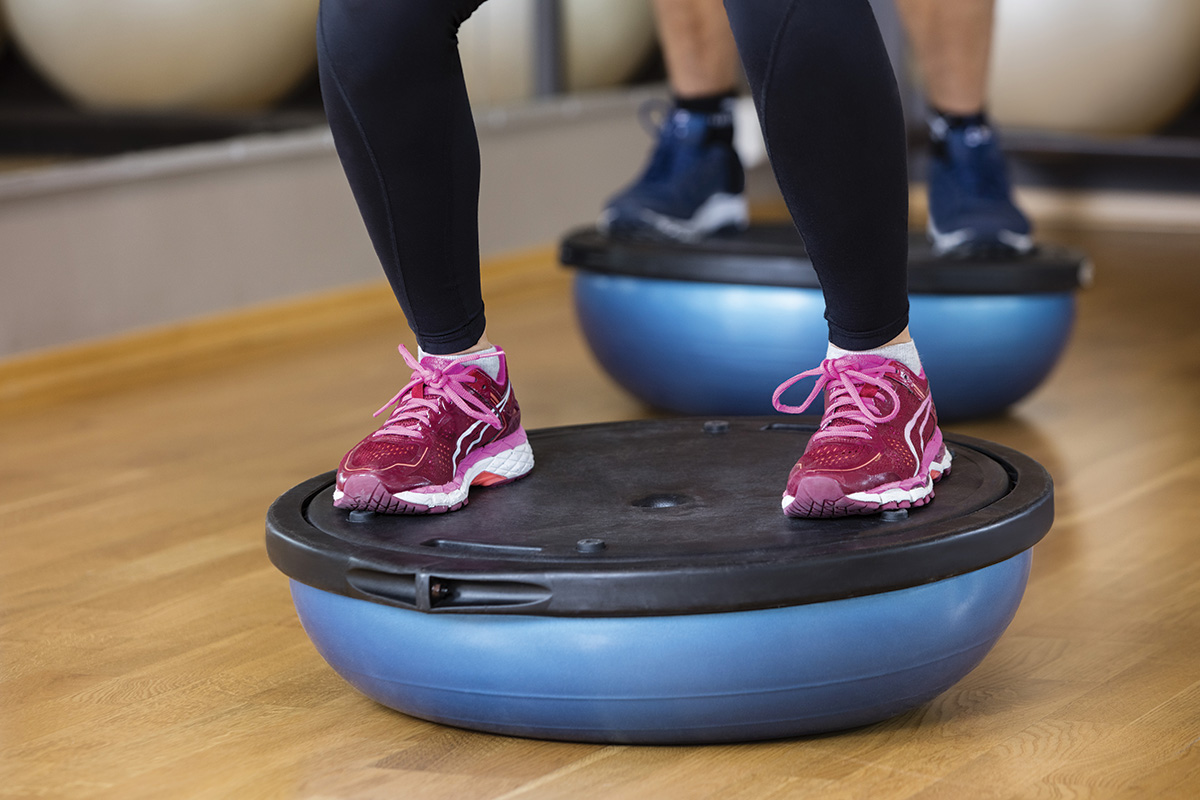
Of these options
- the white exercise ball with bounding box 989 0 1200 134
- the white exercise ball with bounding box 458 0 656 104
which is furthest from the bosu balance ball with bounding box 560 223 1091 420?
the white exercise ball with bounding box 989 0 1200 134

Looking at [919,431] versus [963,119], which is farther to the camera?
[963,119]

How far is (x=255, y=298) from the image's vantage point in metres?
3.12

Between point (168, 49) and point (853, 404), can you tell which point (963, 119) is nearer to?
point (853, 404)

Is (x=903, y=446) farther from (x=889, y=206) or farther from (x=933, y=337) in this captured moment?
(x=933, y=337)

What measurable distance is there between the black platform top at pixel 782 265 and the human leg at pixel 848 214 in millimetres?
804

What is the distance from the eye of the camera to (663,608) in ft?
3.55

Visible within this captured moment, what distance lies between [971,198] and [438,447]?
1243 millimetres

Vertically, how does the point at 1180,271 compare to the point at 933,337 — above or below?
below

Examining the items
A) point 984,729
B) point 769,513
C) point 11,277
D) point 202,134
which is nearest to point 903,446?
point 769,513

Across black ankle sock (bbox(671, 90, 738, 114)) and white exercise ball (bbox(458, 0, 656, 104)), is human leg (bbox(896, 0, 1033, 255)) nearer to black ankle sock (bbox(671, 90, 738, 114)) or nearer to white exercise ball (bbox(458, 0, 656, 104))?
black ankle sock (bbox(671, 90, 738, 114))

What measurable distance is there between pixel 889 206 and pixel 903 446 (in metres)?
0.19

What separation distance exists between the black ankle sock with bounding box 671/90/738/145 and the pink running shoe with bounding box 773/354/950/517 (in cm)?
119

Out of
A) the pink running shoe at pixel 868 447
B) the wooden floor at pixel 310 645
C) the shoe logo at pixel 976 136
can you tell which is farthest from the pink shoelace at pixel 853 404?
the shoe logo at pixel 976 136

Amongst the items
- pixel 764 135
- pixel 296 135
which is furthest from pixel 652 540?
pixel 296 135
